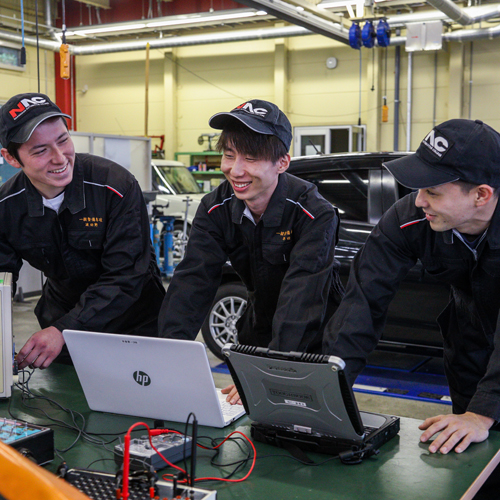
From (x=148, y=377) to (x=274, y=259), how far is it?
64cm

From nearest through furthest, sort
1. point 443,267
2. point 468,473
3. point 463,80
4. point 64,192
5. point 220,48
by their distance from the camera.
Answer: point 468,473, point 443,267, point 64,192, point 463,80, point 220,48

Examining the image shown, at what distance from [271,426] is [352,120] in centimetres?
988

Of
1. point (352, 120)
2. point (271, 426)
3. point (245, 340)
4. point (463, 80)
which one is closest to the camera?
point (271, 426)

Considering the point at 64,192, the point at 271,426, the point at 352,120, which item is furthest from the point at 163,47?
the point at 271,426

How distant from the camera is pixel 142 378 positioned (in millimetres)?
1503

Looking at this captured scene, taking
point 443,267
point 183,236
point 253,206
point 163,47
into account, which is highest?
point 163,47

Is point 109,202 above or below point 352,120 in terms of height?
below

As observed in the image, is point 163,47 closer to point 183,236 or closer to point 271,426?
point 183,236

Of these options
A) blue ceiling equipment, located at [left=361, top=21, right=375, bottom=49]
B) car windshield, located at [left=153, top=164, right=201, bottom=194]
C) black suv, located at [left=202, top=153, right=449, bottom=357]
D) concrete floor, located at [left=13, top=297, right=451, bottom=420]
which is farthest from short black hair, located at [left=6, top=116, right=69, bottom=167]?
Result: car windshield, located at [left=153, top=164, right=201, bottom=194]

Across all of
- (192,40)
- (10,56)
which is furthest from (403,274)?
(10,56)

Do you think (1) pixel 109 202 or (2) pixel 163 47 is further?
(2) pixel 163 47

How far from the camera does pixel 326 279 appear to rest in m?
1.80

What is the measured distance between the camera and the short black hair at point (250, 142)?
1767 millimetres

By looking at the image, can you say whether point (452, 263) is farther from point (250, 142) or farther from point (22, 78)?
point (22, 78)
